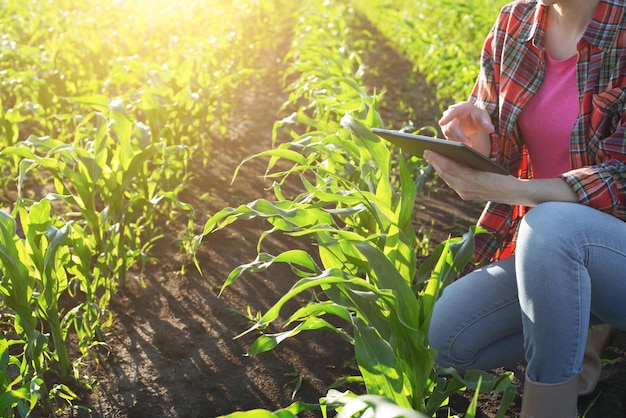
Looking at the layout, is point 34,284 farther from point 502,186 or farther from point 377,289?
point 502,186

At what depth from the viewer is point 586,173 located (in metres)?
1.87

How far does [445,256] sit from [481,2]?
6.82 m

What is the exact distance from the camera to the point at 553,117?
6.79ft

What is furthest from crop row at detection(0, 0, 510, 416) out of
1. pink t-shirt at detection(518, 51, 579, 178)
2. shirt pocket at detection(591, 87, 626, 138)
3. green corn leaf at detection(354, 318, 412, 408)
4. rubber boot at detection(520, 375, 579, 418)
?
shirt pocket at detection(591, 87, 626, 138)

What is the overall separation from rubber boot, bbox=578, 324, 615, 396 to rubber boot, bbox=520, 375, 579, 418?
0.45 m

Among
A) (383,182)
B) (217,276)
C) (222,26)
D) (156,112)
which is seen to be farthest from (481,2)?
(383,182)

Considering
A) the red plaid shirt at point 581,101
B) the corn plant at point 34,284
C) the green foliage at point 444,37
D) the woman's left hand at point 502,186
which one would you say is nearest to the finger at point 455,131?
the red plaid shirt at point 581,101

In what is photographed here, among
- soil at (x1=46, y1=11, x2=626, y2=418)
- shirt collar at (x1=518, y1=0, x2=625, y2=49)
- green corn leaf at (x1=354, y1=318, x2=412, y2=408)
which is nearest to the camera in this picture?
green corn leaf at (x1=354, y1=318, x2=412, y2=408)

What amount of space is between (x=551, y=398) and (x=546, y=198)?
44 centimetres

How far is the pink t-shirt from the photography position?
205cm

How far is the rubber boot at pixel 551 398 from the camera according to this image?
174 cm

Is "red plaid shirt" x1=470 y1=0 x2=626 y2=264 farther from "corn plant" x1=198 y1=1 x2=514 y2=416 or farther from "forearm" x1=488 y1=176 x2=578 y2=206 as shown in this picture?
"corn plant" x1=198 y1=1 x2=514 y2=416

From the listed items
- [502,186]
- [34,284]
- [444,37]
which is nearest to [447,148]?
[502,186]

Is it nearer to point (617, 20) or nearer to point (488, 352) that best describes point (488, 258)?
point (488, 352)
